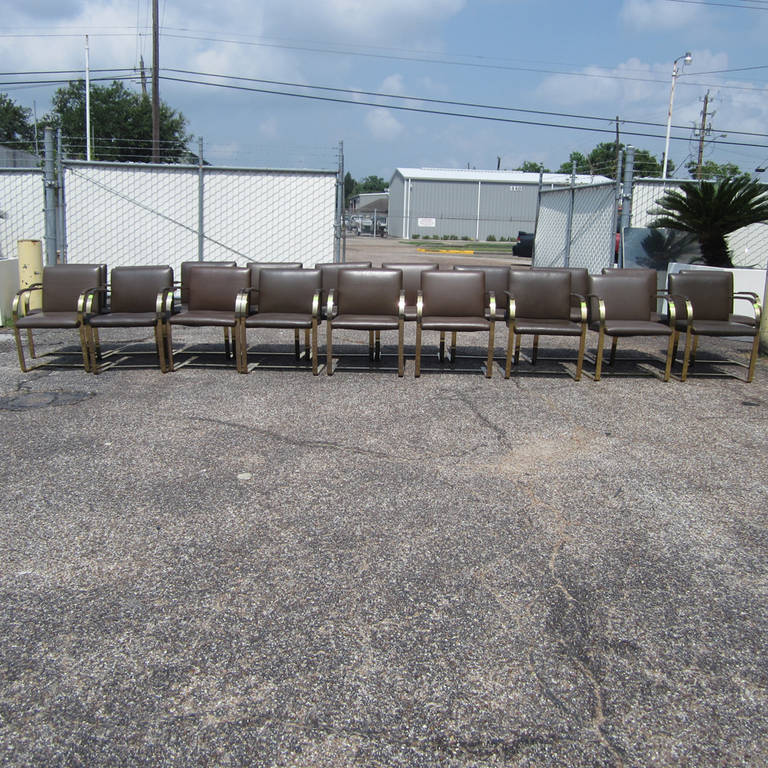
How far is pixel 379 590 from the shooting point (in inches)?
125

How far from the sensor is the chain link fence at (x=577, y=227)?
11906 mm

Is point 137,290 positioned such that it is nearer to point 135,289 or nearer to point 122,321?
point 135,289

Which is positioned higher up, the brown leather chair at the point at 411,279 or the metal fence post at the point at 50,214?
the metal fence post at the point at 50,214

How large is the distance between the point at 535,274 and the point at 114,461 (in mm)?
4882

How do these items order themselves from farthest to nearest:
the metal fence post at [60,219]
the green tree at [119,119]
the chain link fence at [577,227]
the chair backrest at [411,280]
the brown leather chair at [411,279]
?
the green tree at [119,119], the chain link fence at [577,227], the metal fence post at [60,219], the chair backrest at [411,280], the brown leather chair at [411,279]

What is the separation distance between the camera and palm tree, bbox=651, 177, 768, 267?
10492mm

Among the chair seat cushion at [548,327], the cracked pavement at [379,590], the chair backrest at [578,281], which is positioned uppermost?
the chair backrest at [578,281]

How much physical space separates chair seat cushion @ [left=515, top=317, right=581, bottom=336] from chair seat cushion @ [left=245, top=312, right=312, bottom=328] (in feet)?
7.02

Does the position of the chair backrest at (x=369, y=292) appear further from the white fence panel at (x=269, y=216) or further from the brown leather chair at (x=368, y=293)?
the white fence panel at (x=269, y=216)

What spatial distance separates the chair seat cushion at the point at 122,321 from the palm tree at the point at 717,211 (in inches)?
314

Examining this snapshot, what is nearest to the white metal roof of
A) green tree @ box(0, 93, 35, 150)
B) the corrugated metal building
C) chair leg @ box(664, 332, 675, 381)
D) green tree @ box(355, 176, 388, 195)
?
the corrugated metal building

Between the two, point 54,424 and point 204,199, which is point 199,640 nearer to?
point 54,424

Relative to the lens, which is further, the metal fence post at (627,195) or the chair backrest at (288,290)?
the metal fence post at (627,195)

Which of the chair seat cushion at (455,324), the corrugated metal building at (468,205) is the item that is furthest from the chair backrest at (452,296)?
the corrugated metal building at (468,205)
